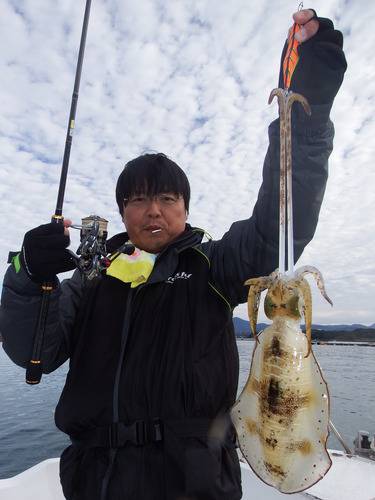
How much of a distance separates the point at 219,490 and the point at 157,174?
2.32m

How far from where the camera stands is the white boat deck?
5.00m

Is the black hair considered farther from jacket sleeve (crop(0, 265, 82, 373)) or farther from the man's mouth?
jacket sleeve (crop(0, 265, 82, 373))

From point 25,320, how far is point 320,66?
2556 millimetres

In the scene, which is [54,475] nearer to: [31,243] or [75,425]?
[75,425]

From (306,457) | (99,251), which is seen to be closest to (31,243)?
(99,251)

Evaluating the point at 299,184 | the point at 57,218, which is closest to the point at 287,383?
the point at 299,184

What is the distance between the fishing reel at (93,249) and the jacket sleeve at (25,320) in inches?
10.1

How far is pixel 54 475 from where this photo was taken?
5.47 metres

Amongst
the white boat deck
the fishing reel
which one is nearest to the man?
the fishing reel

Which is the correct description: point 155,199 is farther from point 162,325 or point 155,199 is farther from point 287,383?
point 287,383

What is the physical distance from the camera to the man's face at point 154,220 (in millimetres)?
2967

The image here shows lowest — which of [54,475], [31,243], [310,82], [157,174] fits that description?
[54,475]

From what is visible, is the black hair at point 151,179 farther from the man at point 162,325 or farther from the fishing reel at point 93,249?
the fishing reel at point 93,249

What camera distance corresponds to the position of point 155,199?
3035 millimetres
